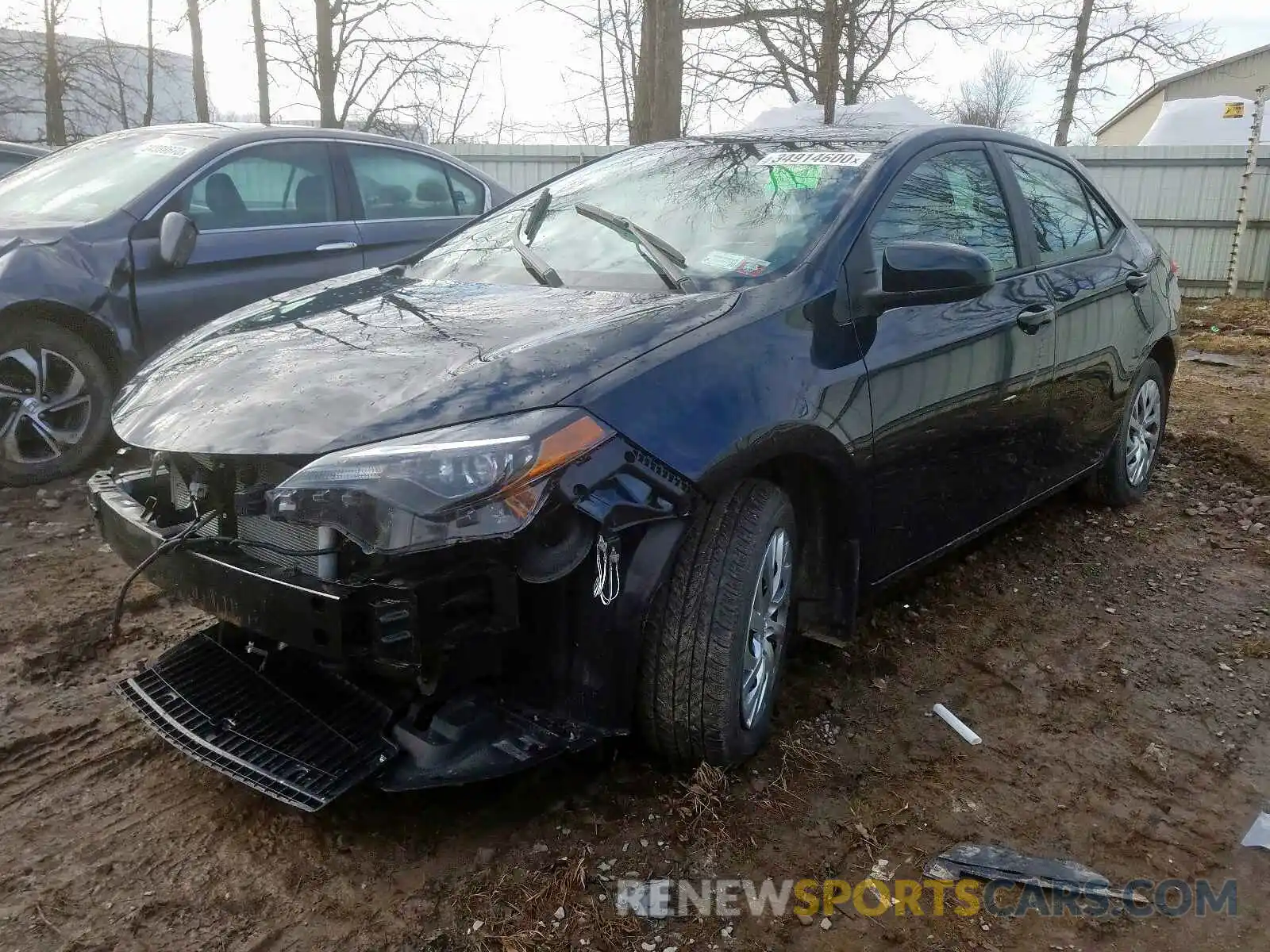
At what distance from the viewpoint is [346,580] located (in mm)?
1977

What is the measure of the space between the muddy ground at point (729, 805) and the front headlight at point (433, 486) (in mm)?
778

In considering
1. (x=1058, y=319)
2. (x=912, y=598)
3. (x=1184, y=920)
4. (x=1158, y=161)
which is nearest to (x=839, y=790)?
(x=1184, y=920)

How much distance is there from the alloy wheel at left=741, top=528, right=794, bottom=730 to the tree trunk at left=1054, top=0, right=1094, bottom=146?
78.8 feet

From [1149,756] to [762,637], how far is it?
1143 millimetres

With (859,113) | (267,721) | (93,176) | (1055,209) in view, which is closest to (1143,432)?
(1055,209)

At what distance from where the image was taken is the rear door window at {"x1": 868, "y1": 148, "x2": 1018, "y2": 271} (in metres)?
3.03

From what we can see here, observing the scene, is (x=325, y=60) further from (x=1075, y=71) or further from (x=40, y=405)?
(x=1075, y=71)

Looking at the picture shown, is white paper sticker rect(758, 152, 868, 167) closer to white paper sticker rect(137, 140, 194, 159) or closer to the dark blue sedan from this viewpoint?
the dark blue sedan

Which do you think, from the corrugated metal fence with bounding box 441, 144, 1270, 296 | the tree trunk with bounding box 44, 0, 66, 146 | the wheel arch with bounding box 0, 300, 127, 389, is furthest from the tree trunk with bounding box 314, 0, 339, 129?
the wheel arch with bounding box 0, 300, 127, 389

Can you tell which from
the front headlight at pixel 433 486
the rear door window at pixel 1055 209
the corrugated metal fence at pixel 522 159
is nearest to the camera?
the front headlight at pixel 433 486

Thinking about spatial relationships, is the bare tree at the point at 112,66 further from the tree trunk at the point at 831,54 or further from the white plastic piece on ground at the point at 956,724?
the white plastic piece on ground at the point at 956,724

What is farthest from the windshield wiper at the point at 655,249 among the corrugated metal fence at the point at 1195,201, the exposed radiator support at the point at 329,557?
the corrugated metal fence at the point at 1195,201

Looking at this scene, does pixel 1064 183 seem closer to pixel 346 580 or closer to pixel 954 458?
pixel 954 458

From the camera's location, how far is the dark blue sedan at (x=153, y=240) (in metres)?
4.43
